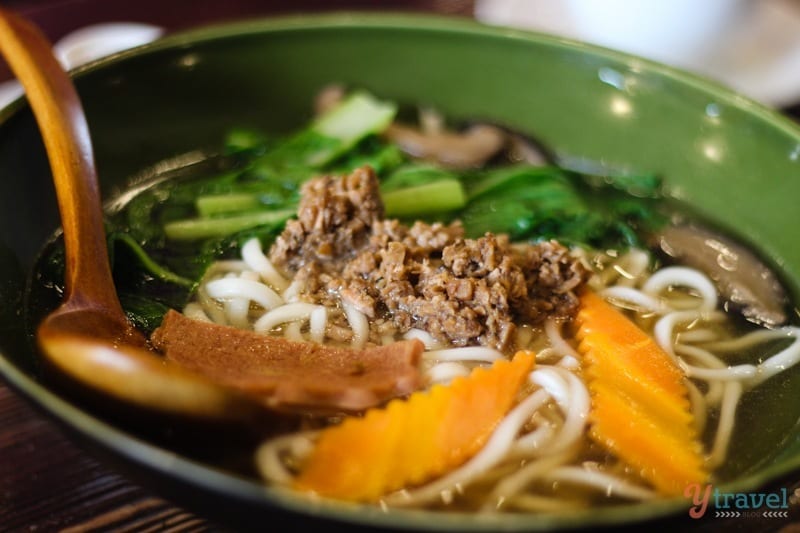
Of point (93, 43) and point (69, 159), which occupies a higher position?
point (93, 43)

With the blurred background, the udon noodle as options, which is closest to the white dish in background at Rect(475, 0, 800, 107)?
the blurred background

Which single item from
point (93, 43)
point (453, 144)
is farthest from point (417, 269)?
point (93, 43)

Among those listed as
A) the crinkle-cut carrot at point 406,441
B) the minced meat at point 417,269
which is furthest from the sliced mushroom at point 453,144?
the crinkle-cut carrot at point 406,441

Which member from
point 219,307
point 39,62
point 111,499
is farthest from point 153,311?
point 39,62

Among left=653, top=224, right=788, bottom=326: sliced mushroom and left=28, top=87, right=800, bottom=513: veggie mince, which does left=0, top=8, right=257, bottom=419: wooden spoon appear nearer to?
left=28, top=87, right=800, bottom=513: veggie mince

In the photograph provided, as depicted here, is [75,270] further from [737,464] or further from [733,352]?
[733,352]

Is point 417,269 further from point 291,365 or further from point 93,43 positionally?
point 93,43
